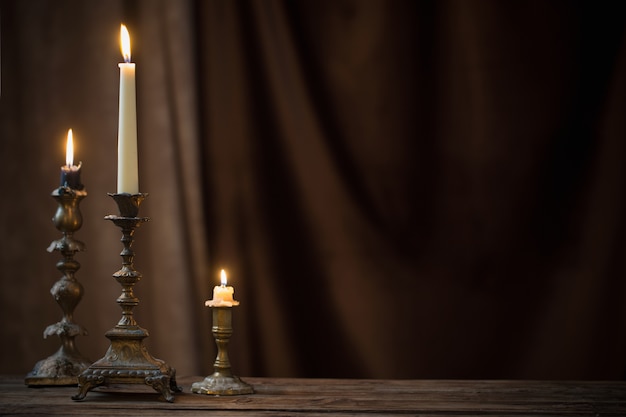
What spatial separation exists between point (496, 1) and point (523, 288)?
580mm

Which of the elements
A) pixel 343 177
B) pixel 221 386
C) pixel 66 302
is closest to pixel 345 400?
pixel 221 386

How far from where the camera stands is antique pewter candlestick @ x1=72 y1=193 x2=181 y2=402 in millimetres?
1121

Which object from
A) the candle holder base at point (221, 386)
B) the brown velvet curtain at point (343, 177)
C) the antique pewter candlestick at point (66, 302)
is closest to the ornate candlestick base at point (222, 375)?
the candle holder base at point (221, 386)

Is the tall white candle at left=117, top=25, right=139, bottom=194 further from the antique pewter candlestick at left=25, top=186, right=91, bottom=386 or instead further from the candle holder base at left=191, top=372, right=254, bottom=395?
the candle holder base at left=191, top=372, right=254, bottom=395

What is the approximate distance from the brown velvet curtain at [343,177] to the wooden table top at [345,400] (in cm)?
36

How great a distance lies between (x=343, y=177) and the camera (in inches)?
65.0

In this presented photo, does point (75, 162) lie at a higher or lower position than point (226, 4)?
lower

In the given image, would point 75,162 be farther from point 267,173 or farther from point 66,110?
point 267,173

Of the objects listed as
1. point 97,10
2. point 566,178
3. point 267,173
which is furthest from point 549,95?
point 97,10

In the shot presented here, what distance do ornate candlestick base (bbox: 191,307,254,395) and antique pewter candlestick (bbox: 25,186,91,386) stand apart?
20 cm

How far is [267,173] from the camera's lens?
5.43 ft

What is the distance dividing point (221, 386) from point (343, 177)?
61cm

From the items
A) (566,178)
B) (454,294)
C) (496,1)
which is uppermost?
(496,1)

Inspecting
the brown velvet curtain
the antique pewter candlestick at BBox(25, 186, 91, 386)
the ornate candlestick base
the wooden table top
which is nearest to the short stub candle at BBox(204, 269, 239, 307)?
the ornate candlestick base
